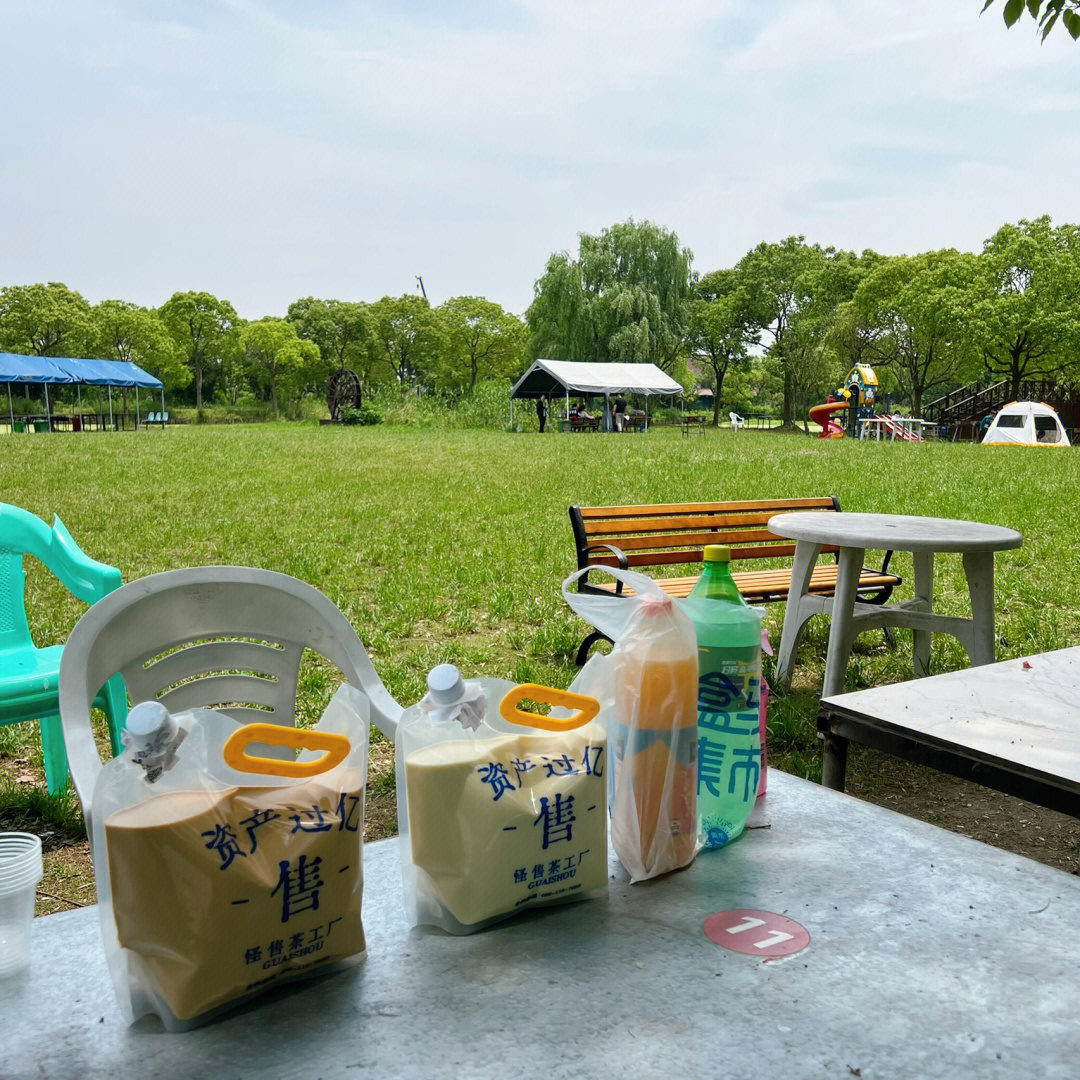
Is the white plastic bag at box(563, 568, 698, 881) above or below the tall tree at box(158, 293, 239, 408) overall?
below

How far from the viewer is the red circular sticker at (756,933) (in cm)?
113

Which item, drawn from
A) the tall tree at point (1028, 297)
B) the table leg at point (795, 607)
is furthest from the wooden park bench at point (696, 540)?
the tall tree at point (1028, 297)

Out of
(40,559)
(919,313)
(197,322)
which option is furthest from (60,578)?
(197,322)

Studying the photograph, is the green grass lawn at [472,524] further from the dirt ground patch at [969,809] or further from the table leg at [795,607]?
the dirt ground patch at [969,809]

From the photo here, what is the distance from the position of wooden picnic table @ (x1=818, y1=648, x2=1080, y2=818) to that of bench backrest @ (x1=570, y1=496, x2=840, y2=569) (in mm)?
2675

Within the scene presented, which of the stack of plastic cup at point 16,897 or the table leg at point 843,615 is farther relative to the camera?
the table leg at point 843,615

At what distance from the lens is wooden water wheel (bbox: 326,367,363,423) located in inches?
1817

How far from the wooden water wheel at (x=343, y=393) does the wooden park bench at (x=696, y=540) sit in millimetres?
40772

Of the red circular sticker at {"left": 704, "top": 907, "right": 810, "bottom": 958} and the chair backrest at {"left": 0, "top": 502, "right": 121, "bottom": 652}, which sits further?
the chair backrest at {"left": 0, "top": 502, "right": 121, "bottom": 652}

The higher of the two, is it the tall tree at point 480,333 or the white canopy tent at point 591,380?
the tall tree at point 480,333

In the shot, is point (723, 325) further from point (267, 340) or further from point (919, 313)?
point (267, 340)

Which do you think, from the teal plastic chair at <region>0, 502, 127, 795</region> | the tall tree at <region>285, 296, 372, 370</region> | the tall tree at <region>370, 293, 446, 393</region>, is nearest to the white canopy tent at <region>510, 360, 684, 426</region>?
the tall tree at <region>370, 293, 446, 393</region>

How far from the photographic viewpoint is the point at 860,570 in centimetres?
463

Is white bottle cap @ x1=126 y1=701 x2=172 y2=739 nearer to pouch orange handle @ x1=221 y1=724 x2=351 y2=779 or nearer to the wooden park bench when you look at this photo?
pouch orange handle @ x1=221 y1=724 x2=351 y2=779
